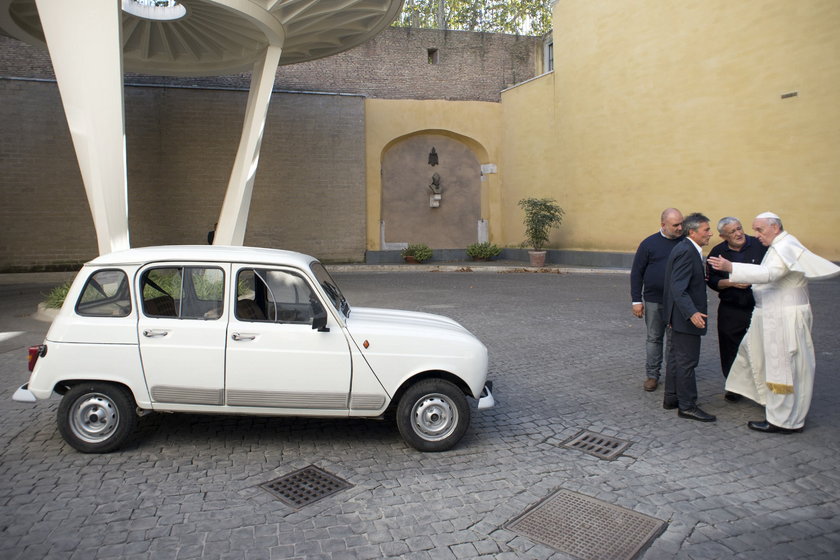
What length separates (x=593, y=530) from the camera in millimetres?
3426

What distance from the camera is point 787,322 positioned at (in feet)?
16.3

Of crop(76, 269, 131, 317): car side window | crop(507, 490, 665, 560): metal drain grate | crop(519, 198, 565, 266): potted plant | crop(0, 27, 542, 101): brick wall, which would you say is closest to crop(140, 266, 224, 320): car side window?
crop(76, 269, 131, 317): car side window

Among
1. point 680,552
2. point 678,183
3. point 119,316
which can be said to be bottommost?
point 680,552

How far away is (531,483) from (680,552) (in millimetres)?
1071

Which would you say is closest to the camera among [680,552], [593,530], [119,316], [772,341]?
[680,552]

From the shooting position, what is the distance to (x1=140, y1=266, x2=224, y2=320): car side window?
4.62 m

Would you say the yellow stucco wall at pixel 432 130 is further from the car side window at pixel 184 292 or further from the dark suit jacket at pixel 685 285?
the car side window at pixel 184 292

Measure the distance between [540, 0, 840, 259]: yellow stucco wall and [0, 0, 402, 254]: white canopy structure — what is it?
8.07 metres

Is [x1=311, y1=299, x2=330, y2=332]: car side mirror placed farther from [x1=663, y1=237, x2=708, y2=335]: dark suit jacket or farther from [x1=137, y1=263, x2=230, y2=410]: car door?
[x1=663, y1=237, x2=708, y2=335]: dark suit jacket

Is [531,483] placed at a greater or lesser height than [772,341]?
lesser

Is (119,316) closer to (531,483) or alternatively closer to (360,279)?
(531,483)

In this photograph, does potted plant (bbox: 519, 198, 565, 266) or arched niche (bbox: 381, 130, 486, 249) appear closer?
potted plant (bbox: 519, 198, 565, 266)

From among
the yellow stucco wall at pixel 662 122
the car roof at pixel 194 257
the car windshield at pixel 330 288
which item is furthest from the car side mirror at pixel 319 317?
the yellow stucco wall at pixel 662 122

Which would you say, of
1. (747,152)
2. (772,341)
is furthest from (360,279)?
(772,341)
